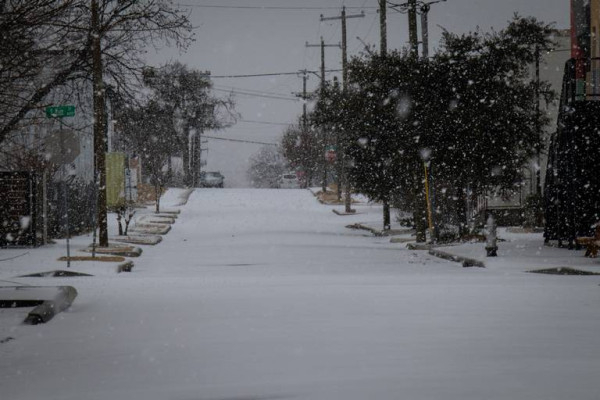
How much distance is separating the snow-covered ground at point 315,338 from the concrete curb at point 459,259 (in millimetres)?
1361

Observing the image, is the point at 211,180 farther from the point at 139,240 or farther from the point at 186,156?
the point at 139,240

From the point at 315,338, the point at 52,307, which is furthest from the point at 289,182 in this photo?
the point at 315,338

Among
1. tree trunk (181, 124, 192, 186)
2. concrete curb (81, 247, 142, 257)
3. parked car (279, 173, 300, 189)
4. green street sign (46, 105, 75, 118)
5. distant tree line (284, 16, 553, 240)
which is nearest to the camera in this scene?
green street sign (46, 105, 75, 118)

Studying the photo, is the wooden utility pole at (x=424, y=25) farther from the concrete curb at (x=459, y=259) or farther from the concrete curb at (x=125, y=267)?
the concrete curb at (x=125, y=267)

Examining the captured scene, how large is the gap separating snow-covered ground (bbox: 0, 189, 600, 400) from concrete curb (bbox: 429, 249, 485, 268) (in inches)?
53.6

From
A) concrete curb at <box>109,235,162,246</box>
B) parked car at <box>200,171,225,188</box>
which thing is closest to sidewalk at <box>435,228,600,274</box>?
concrete curb at <box>109,235,162,246</box>

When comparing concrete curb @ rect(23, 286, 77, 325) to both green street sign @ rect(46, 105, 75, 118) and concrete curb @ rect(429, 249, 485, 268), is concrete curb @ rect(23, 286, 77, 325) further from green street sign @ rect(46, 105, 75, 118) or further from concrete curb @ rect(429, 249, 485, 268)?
concrete curb @ rect(429, 249, 485, 268)

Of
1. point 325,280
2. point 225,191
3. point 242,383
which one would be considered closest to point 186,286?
point 325,280

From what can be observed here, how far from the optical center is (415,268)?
20344 millimetres

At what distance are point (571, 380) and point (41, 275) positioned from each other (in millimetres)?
12900

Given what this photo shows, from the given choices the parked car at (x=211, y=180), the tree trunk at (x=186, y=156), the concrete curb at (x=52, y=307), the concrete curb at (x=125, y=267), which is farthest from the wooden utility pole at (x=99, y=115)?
the parked car at (x=211, y=180)

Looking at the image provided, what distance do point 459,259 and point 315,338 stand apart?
13.5 m

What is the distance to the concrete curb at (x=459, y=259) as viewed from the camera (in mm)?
19997

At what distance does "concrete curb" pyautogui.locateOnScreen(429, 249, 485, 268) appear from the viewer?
65.6ft
